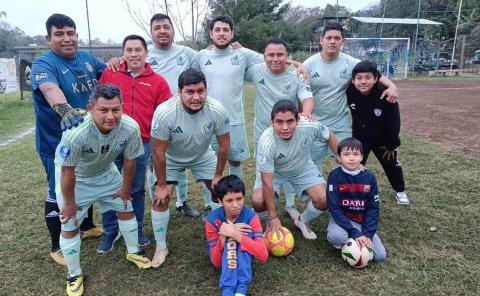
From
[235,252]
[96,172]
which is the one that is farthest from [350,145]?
[96,172]

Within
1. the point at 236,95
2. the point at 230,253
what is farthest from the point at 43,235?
the point at 236,95

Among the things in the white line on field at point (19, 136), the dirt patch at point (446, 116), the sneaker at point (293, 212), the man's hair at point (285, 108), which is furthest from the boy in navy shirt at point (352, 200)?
the white line on field at point (19, 136)

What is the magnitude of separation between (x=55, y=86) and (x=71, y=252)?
4.46 feet

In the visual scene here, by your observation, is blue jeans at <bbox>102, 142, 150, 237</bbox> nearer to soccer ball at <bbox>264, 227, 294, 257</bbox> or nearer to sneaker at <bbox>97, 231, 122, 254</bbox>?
sneaker at <bbox>97, 231, 122, 254</bbox>

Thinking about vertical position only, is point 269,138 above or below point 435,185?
above

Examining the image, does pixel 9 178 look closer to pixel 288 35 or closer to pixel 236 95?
pixel 236 95

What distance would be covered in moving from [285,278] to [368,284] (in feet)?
2.20

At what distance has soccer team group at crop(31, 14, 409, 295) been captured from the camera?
3.13 metres

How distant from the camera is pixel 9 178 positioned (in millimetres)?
6188

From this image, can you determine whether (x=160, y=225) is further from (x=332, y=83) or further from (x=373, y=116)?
(x=373, y=116)

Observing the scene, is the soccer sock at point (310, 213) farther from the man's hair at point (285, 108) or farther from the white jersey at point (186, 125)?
the white jersey at point (186, 125)

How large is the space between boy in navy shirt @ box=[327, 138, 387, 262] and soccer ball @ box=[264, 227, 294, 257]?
1.29ft

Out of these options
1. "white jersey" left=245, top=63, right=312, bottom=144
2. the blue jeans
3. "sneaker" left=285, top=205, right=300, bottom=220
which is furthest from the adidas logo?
"sneaker" left=285, top=205, right=300, bottom=220

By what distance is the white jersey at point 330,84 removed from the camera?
4.40 m
